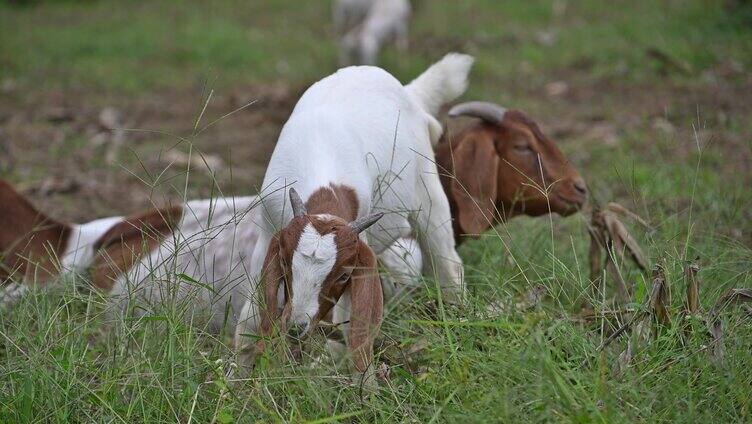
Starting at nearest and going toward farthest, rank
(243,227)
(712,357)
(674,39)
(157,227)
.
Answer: (712,357) → (243,227) → (157,227) → (674,39)

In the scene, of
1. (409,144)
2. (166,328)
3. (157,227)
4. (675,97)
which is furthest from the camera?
(675,97)

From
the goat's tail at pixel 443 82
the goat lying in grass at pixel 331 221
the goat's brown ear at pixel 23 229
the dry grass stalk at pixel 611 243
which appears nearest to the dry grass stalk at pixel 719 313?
the dry grass stalk at pixel 611 243

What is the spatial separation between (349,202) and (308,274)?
498 mm

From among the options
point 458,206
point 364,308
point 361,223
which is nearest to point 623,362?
point 364,308

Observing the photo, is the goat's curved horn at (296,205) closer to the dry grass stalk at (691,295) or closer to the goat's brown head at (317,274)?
the goat's brown head at (317,274)

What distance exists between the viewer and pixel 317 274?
3.46 meters

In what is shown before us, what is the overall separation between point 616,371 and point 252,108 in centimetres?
642

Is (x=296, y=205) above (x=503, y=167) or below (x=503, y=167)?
above

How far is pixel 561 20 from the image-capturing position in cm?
1284

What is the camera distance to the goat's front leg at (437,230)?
4.51 meters

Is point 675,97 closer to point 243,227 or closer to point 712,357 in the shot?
point 243,227

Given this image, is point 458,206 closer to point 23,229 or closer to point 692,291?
point 692,291

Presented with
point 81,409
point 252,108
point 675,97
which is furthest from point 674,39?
point 81,409

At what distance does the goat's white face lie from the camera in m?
3.44
